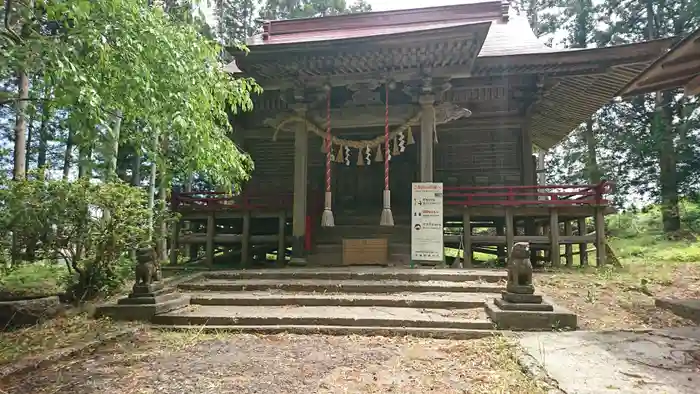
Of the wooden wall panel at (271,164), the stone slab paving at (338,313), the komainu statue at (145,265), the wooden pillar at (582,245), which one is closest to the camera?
the stone slab paving at (338,313)

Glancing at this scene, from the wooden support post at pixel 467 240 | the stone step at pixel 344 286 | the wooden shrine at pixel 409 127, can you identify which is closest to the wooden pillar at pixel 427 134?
the wooden shrine at pixel 409 127

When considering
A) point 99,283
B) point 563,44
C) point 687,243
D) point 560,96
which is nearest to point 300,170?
point 99,283

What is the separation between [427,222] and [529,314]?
11.0 feet

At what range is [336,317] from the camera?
4.91 m

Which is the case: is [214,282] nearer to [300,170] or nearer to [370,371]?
[300,170]

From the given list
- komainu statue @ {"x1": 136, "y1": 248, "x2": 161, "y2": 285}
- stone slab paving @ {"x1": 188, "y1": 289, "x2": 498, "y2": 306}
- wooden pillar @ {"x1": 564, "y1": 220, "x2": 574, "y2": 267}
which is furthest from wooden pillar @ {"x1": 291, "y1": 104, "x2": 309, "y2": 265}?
wooden pillar @ {"x1": 564, "y1": 220, "x2": 574, "y2": 267}

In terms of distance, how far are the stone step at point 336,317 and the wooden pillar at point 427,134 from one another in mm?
3408

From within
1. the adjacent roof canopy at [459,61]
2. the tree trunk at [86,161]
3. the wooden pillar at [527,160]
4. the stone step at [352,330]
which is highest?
the adjacent roof canopy at [459,61]

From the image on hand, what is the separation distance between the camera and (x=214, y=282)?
6957 millimetres

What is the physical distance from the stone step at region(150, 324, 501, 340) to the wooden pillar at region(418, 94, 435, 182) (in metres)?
4.09

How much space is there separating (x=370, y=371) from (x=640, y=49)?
308 inches

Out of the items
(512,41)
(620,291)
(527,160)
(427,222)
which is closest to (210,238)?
(427,222)

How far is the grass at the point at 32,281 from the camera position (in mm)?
6363

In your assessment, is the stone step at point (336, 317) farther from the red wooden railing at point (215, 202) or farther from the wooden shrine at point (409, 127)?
the red wooden railing at point (215, 202)
